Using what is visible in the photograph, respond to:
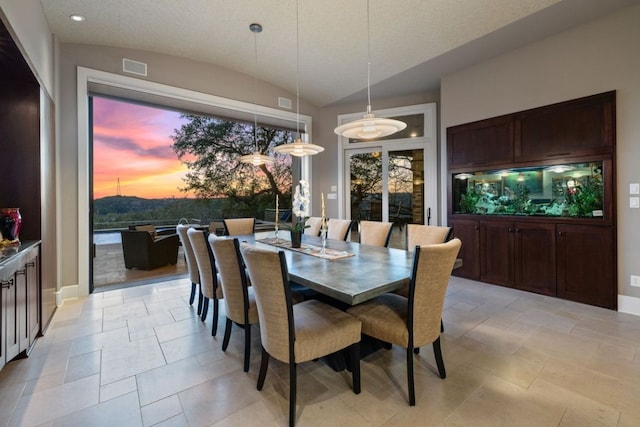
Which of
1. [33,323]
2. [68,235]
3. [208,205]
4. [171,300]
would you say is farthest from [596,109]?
[208,205]

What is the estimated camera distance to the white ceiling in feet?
10.2

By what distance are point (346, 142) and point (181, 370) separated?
481 cm

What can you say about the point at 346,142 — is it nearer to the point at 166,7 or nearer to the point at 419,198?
the point at 419,198

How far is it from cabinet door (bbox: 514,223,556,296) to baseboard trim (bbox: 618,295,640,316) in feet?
1.86

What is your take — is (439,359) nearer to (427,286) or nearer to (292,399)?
(427,286)

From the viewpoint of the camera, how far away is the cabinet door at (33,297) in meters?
2.30

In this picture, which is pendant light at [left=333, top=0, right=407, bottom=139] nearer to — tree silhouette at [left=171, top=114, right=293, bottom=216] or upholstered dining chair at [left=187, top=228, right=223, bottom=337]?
upholstered dining chair at [left=187, top=228, right=223, bottom=337]

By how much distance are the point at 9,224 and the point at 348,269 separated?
266 centimetres

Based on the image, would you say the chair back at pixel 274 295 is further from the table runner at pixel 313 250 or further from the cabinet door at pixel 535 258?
the cabinet door at pixel 535 258

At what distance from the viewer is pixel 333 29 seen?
3639 millimetres

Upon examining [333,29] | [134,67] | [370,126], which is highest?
[333,29]

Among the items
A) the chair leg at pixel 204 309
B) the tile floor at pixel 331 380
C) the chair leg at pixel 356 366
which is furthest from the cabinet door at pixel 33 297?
the chair leg at pixel 356 366

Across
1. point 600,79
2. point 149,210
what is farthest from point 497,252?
point 149,210

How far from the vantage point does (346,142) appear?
19.3 feet
